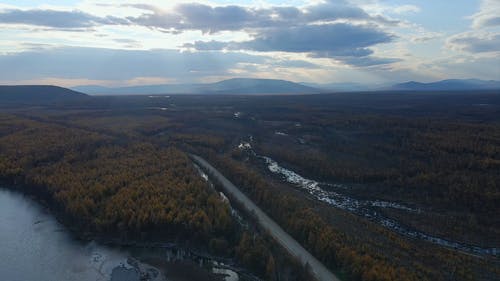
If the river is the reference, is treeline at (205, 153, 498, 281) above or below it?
above

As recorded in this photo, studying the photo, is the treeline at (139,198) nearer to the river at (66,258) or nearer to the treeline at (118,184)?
the treeline at (118,184)

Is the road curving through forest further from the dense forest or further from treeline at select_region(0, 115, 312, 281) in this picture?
treeline at select_region(0, 115, 312, 281)

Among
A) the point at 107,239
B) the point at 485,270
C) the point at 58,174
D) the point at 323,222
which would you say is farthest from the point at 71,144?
the point at 485,270

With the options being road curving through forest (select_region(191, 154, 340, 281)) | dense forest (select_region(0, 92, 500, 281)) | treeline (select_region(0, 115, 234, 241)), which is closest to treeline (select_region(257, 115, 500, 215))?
dense forest (select_region(0, 92, 500, 281))

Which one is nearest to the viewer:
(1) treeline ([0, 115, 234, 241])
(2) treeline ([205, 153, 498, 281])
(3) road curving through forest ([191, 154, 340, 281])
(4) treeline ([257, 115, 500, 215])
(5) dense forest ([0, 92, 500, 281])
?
(2) treeline ([205, 153, 498, 281])

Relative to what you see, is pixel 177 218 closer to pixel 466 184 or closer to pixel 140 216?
pixel 140 216

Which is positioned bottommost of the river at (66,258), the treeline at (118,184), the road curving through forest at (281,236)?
the river at (66,258)

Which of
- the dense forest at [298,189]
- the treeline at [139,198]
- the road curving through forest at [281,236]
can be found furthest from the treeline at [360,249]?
the treeline at [139,198]

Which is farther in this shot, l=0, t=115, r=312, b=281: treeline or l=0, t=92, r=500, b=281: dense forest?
l=0, t=115, r=312, b=281: treeline
